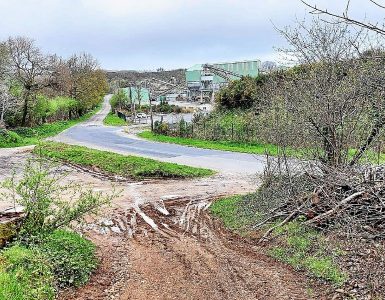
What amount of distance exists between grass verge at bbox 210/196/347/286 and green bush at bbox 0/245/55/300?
4.37 metres

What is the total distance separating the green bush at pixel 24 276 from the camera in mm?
6301

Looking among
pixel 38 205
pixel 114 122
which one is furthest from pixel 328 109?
pixel 114 122

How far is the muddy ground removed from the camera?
7.53 m

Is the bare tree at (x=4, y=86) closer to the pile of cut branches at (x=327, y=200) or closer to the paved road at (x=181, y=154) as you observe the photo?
the paved road at (x=181, y=154)

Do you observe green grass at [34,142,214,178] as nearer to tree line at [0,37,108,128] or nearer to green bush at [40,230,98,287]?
green bush at [40,230,98,287]

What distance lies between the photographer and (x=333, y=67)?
10867mm

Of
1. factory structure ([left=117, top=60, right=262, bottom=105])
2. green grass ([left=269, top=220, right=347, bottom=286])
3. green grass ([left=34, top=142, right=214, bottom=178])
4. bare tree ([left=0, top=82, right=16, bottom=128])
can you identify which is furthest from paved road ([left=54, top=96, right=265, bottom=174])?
factory structure ([left=117, top=60, right=262, bottom=105])

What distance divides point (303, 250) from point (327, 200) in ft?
3.66

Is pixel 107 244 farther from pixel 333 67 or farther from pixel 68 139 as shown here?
pixel 68 139

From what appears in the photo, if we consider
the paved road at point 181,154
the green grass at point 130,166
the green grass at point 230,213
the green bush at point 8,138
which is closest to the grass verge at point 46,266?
the green grass at point 230,213

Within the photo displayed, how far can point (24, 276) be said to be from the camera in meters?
6.88

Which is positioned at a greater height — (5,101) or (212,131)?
(5,101)

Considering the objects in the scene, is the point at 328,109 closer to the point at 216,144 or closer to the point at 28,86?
the point at 216,144

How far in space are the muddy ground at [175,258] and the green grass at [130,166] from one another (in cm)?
357
